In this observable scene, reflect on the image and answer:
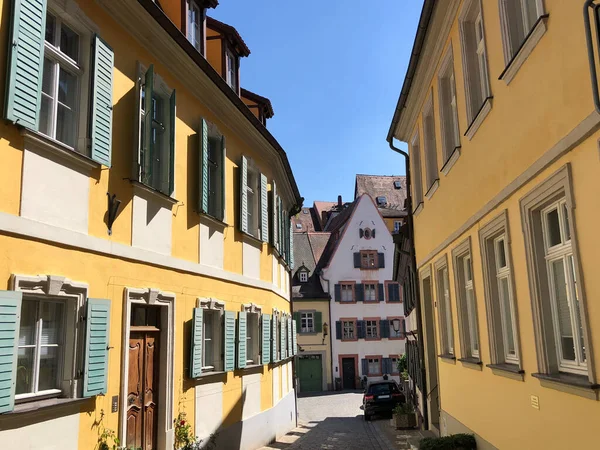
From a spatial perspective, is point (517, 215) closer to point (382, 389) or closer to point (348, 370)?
point (382, 389)

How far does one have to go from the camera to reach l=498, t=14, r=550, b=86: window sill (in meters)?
5.28

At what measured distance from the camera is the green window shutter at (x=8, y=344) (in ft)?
17.2

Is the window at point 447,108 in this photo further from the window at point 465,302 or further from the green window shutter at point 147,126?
the green window shutter at point 147,126

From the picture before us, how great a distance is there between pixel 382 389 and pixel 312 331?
55.9 ft

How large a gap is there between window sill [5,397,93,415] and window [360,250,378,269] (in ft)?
119

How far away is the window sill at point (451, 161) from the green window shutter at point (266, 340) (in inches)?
217

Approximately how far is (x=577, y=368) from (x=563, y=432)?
61cm

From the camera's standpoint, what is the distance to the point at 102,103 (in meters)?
7.10

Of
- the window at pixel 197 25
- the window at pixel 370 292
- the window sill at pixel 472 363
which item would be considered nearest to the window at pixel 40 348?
the window sill at pixel 472 363

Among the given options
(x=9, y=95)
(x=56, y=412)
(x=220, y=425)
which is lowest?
(x=220, y=425)

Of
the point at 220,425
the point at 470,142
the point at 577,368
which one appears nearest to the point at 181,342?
the point at 220,425

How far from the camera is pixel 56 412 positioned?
6082 millimetres

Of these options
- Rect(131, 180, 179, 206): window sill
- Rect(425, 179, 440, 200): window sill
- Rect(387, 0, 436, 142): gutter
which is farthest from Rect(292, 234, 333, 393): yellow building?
Rect(131, 180, 179, 206): window sill

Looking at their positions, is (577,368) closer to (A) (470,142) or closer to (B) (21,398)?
(A) (470,142)
